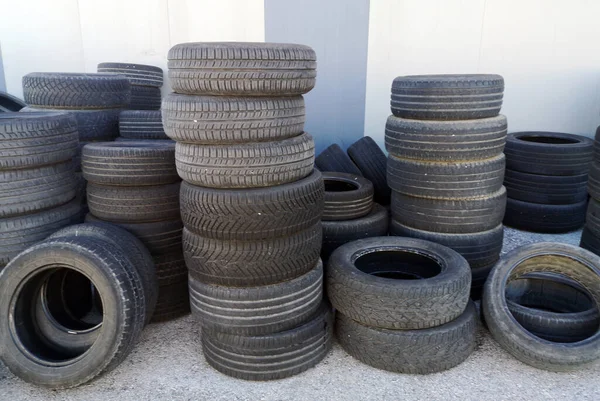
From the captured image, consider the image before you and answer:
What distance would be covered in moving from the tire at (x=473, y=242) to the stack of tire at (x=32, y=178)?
300cm

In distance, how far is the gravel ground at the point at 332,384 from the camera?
3.28 metres

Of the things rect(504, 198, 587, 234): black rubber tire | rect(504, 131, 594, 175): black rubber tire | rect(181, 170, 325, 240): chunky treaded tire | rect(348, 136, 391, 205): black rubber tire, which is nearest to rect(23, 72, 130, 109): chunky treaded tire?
rect(181, 170, 325, 240): chunky treaded tire

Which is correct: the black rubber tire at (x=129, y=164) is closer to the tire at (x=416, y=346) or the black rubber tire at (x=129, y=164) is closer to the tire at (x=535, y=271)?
the tire at (x=416, y=346)

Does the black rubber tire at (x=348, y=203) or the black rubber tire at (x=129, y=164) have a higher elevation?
the black rubber tire at (x=129, y=164)

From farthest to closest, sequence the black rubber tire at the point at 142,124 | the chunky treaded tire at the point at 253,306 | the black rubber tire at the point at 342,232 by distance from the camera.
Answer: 1. the black rubber tire at the point at 142,124
2. the black rubber tire at the point at 342,232
3. the chunky treaded tire at the point at 253,306

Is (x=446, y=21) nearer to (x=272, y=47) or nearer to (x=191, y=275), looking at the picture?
(x=272, y=47)

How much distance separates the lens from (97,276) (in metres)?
3.33

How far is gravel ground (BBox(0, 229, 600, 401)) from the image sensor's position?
3275 mm

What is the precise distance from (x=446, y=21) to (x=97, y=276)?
5241 millimetres

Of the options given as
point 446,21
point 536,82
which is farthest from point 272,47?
point 536,82

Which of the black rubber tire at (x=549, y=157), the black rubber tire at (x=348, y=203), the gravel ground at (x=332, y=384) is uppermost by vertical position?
the black rubber tire at (x=549, y=157)

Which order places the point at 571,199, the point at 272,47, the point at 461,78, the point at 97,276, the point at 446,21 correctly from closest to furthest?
the point at 272,47, the point at 97,276, the point at 461,78, the point at 571,199, the point at 446,21

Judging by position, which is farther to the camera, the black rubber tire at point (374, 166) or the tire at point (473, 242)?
the black rubber tire at point (374, 166)

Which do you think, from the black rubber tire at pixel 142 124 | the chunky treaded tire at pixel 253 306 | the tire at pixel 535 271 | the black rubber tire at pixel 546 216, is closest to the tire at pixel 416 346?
the tire at pixel 535 271
